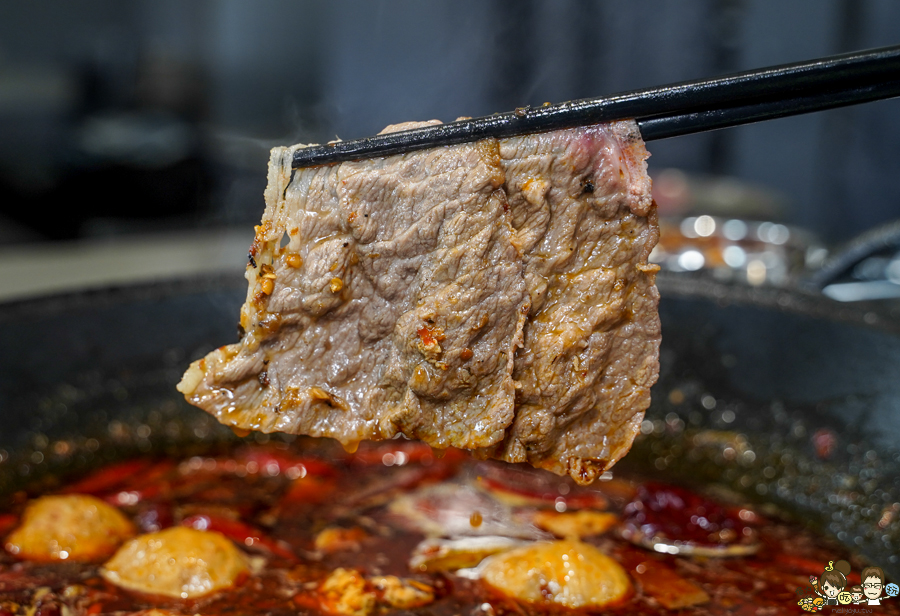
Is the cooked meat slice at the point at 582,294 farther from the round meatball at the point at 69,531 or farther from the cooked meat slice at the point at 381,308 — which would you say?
the round meatball at the point at 69,531

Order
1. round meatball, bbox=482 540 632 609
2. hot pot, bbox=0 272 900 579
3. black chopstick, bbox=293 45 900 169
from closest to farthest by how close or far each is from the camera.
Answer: black chopstick, bbox=293 45 900 169, round meatball, bbox=482 540 632 609, hot pot, bbox=0 272 900 579

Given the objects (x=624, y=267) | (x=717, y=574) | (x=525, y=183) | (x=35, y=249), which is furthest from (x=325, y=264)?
(x=35, y=249)

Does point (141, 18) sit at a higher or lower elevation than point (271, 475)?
higher

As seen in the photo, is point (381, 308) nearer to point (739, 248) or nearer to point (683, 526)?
point (683, 526)

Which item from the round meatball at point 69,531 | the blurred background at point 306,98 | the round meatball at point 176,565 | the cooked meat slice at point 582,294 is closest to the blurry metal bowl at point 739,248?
the blurred background at point 306,98

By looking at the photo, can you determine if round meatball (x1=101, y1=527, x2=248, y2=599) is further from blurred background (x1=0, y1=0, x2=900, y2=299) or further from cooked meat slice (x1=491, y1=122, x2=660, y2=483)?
blurred background (x1=0, y1=0, x2=900, y2=299)

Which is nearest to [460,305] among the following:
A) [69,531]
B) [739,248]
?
[69,531]

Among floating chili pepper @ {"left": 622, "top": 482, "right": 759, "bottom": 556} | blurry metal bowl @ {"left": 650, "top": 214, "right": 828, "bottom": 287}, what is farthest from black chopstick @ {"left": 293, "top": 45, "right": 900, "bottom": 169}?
blurry metal bowl @ {"left": 650, "top": 214, "right": 828, "bottom": 287}

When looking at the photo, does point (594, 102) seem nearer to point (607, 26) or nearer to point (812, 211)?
point (812, 211)
